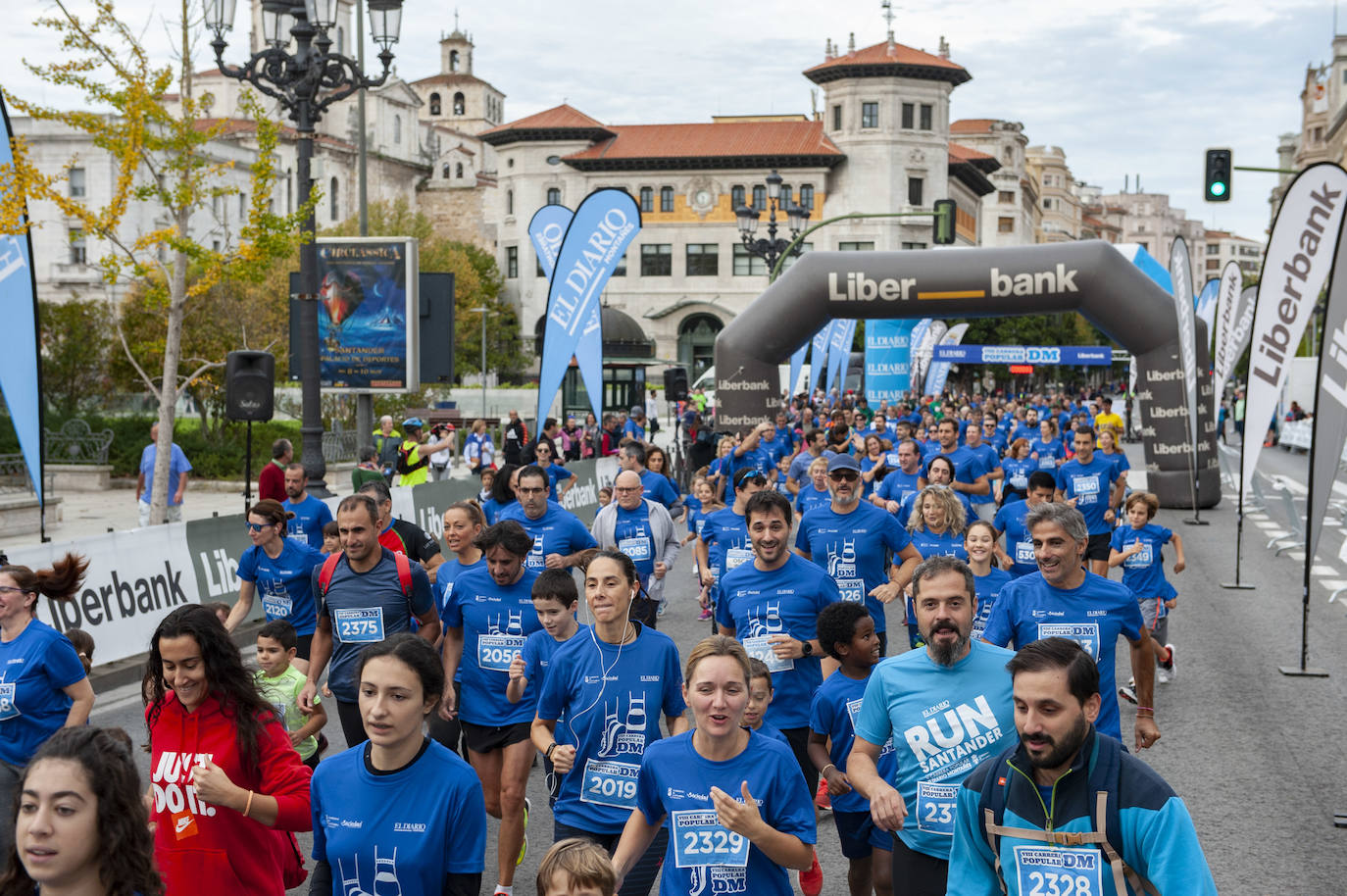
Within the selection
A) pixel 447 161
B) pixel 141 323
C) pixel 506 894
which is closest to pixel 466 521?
pixel 506 894

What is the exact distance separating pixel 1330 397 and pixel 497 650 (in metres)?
6.71

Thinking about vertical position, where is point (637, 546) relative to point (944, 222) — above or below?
below

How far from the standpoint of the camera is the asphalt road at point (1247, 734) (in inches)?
276

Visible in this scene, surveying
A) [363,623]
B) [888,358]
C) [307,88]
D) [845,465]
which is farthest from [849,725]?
[888,358]

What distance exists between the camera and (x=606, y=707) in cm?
530

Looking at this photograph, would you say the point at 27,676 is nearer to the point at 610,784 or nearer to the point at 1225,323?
the point at 610,784

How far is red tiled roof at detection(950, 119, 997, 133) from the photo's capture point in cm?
12338

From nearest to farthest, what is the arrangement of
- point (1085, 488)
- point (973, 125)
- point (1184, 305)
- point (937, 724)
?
point (937, 724) < point (1085, 488) < point (1184, 305) < point (973, 125)

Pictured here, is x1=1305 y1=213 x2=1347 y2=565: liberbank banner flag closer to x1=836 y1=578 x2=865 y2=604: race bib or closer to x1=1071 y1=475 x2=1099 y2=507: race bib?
x1=1071 y1=475 x2=1099 y2=507: race bib

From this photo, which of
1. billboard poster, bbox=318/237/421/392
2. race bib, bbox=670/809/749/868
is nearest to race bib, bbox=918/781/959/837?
race bib, bbox=670/809/749/868

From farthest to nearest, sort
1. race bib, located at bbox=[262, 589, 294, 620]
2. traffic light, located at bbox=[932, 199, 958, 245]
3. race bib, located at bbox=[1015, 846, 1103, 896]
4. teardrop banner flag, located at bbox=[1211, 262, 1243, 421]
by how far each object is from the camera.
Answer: traffic light, located at bbox=[932, 199, 958, 245] → teardrop banner flag, located at bbox=[1211, 262, 1243, 421] → race bib, located at bbox=[262, 589, 294, 620] → race bib, located at bbox=[1015, 846, 1103, 896]

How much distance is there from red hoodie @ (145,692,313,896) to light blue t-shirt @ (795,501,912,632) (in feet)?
17.1

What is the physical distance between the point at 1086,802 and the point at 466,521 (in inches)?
200

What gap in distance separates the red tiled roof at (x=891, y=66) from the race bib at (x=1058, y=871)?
81.4 m
